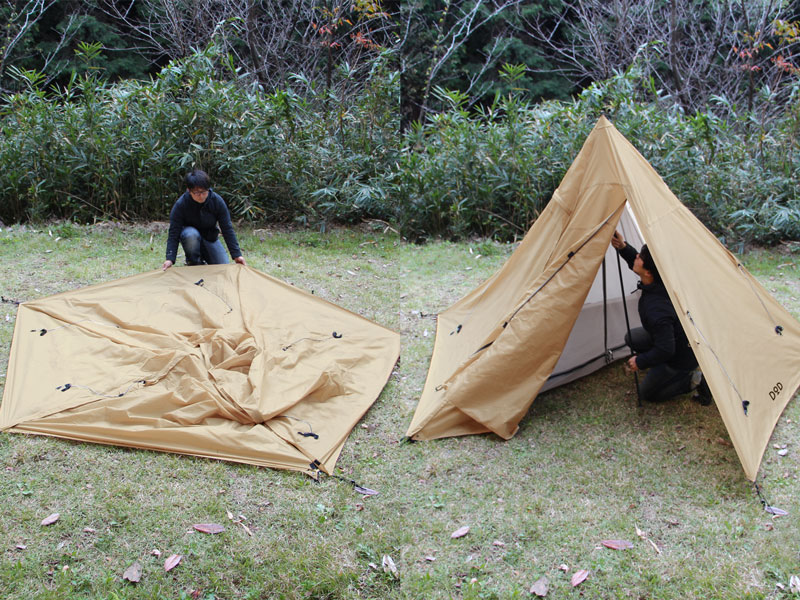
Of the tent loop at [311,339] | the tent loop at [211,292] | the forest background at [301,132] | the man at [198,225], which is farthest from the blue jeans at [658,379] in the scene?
the forest background at [301,132]

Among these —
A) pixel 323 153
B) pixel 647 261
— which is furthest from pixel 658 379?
pixel 323 153

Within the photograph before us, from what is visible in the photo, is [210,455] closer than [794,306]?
Yes

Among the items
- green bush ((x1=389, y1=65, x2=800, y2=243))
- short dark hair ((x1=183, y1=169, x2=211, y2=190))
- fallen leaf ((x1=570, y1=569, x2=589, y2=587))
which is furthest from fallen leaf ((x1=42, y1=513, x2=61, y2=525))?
green bush ((x1=389, y1=65, x2=800, y2=243))

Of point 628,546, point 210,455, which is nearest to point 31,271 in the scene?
point 210,455

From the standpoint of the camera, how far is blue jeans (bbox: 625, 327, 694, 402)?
2.79m

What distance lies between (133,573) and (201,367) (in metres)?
1.03

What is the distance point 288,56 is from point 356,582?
5459mm

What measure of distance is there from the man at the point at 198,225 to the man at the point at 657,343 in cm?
205

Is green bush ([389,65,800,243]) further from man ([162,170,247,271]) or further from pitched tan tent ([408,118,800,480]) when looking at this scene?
pitched tan tent ([408,118,800,480])

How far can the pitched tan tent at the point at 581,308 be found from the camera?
2445 mm

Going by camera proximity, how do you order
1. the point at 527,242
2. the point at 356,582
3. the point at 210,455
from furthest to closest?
the point at 527,242
the point at 210,455
the point at 356,582

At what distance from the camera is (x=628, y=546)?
198 centimetres

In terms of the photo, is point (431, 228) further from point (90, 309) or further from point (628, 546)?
point (628, 546)

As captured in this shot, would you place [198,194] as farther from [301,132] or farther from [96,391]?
[301,132]
